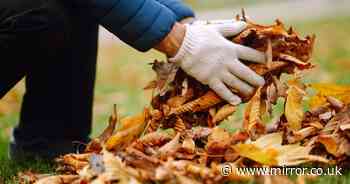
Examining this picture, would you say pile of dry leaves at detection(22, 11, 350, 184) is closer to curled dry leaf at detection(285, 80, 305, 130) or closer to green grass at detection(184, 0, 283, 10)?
curled dry leaf at detection(285, 80, 305, 130)

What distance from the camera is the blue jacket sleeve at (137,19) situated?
6.53 feet

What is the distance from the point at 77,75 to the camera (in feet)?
8.59

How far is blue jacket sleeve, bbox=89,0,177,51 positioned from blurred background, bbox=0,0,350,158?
38 centimetres

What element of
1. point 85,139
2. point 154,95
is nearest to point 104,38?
point 85,139

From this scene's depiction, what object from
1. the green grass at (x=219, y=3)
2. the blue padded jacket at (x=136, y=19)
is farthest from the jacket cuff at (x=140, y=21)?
the green grass at (x=219, y=3)

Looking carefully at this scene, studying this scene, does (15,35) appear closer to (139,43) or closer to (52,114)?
(139,43)

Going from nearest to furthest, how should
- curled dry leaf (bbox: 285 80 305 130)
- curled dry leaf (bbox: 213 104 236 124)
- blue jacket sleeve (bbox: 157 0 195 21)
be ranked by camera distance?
curled dry leaf (bbox: 285 80 305 130), curled dry leaf (bbox: 213 104 236 124), blue jacket sleeve (bbox: 157 0 195 21)

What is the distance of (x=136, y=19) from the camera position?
200cm

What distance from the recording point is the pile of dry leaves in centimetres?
173

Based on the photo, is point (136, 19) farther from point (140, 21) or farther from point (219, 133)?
point (219, 133)

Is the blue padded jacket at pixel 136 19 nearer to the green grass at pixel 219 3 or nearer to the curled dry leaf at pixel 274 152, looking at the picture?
the curled dry leaf at pixel 274 152

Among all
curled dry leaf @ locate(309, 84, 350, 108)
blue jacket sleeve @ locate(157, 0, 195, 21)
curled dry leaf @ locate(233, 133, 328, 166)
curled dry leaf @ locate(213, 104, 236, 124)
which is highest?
blue jacket sleeve @ locate(157, 0, 195, 21)

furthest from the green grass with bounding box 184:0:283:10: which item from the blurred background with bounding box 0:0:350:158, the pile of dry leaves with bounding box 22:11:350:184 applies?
the pile of dry leaves with bounding box 22:11:350:184

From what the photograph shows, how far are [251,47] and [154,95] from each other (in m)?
0.31
